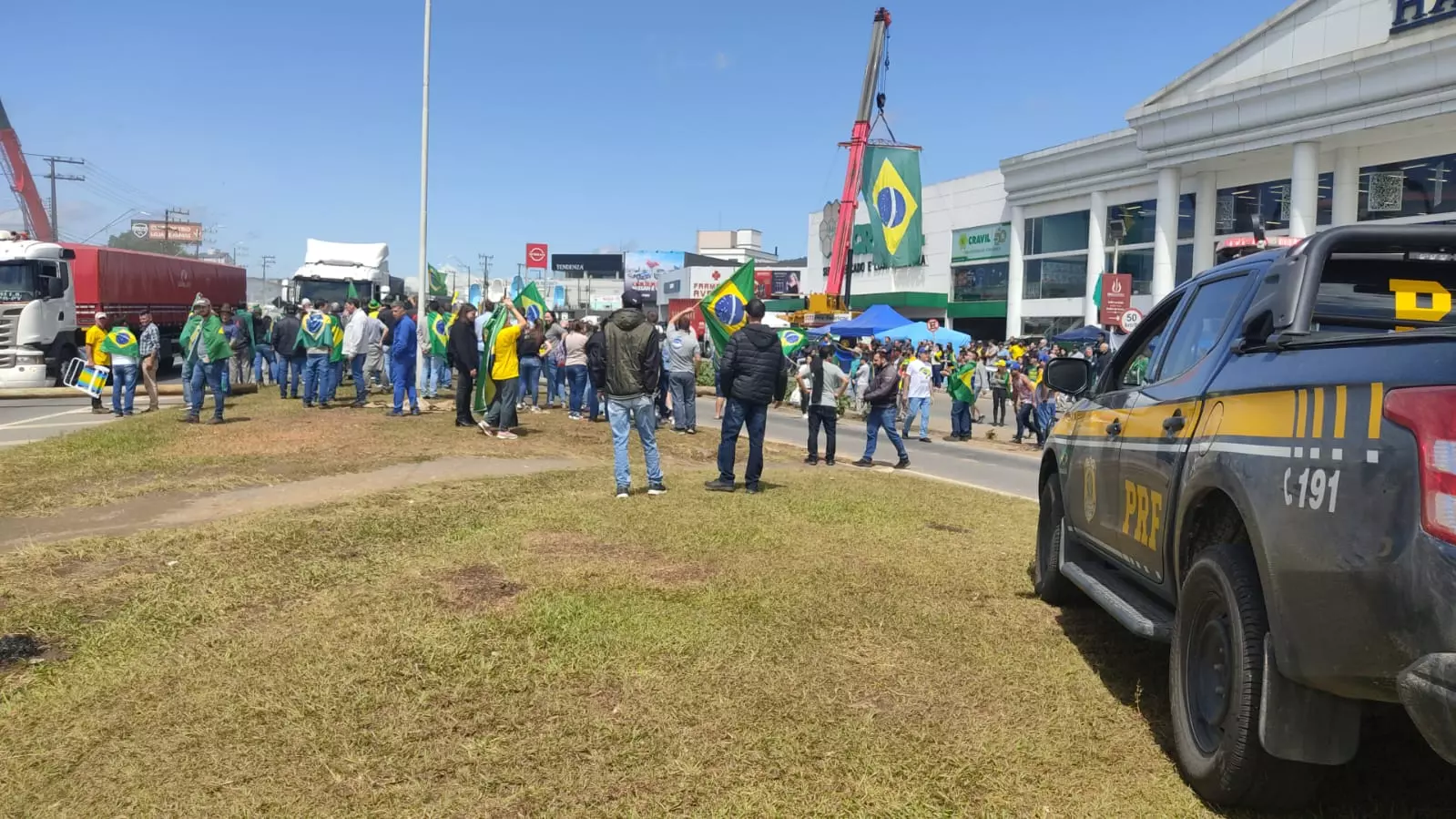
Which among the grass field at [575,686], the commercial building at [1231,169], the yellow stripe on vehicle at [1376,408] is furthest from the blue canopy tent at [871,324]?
the yellow stripe on vehicle at [1376,408]

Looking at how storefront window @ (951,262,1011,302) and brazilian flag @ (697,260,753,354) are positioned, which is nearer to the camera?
brazilian flag @ (697,260,753,354)

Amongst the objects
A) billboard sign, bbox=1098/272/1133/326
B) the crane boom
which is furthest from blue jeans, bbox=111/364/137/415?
the crane boom

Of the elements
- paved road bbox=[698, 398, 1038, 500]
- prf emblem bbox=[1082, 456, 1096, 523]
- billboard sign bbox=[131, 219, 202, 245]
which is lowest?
paved road bbox=[698, 398, 1038, 500]

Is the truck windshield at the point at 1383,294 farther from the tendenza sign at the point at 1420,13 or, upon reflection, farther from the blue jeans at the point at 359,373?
the tendenza sign at the point at 1420,13

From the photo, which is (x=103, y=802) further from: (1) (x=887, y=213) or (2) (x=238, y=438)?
(1) (x=887, y=213)

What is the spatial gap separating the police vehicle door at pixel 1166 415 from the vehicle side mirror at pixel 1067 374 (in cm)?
73

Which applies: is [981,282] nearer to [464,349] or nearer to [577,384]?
[577,384]

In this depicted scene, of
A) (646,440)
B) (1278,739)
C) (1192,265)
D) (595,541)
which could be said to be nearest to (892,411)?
(646,440)

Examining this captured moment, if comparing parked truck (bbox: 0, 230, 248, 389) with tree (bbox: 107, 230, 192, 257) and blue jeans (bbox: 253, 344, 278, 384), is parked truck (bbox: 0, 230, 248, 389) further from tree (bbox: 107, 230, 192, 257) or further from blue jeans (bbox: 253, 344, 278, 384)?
tree (bbox: 107, 230, 192, 257)

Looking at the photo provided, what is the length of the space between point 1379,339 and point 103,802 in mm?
3931

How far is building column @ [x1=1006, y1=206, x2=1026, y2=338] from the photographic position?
49500 mm

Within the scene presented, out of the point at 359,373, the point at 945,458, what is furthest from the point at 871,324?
the point at 359,373

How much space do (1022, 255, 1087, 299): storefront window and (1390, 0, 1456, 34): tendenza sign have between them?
56.8ft

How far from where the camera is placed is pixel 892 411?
46.3ft
